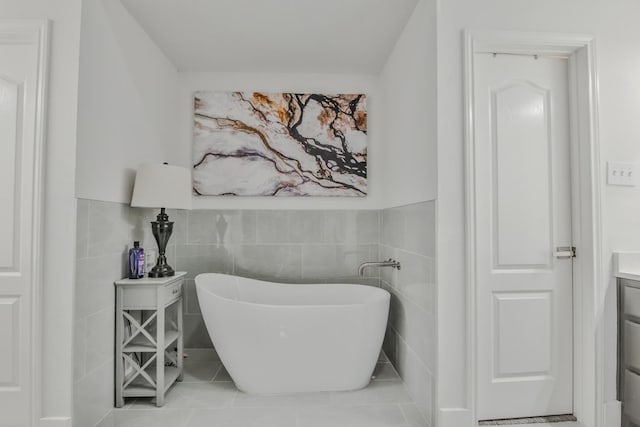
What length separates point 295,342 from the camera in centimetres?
222

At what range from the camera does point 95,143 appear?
6.51 ft

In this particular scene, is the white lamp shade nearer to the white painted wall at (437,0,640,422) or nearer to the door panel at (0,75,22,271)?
the door panel at (0,75,22,271)

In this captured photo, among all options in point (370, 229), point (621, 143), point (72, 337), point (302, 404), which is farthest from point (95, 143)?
point (621, 143)

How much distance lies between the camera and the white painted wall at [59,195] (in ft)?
5.89

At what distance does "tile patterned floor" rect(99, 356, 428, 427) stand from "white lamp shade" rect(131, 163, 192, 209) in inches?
48.1

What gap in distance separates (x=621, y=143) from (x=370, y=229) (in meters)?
1.82

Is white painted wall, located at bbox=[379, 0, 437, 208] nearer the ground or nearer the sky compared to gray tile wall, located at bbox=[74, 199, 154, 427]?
nearer the sky

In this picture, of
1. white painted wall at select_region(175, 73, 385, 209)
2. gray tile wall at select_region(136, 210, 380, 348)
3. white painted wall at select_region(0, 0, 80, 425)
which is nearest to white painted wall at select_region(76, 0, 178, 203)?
white painted wall at select_region(0, 0, 80, 425)

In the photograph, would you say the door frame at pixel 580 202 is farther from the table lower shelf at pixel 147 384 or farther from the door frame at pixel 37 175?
the door frame at pixel 37 175

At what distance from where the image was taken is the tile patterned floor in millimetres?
2025

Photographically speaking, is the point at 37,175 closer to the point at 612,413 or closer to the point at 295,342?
the point at 295,342

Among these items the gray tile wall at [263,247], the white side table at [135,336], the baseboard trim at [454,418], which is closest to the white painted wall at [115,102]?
the white side table at [135,336]

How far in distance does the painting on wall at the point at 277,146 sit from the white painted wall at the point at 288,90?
0.22 feet

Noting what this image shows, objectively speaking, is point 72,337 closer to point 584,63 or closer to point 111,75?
point 111,75
